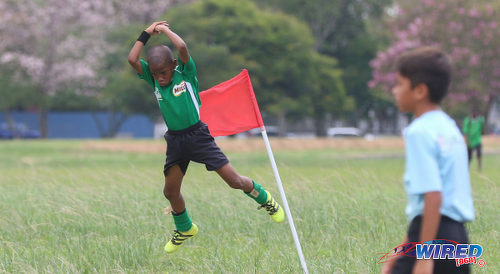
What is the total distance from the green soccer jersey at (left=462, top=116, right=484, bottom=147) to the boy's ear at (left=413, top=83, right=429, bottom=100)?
13.8 metres

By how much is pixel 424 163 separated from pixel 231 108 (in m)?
3.25

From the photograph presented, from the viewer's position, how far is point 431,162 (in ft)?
8.54

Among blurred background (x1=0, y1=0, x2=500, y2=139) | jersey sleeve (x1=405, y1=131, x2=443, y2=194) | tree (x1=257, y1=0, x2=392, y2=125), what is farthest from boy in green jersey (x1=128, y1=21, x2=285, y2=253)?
tree (x1=257, y1=0, x2=392, y2=125)

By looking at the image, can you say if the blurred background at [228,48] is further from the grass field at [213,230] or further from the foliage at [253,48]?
the grass field at [213,230]

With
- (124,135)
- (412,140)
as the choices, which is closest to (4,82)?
(124,135)

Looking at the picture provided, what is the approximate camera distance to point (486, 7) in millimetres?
28891

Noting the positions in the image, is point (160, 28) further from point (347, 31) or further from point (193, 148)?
point (347, 31)

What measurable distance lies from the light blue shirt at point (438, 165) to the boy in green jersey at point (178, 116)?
2681 mm

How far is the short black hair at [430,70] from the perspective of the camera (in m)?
2.68

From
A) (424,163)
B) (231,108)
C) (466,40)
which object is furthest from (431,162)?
(466,40)

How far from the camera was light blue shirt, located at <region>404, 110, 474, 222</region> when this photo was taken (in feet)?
8.56

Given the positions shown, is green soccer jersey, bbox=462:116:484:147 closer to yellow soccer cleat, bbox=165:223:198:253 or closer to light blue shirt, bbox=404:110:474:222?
yellow soccer cleat, bbox=165:223:198:253

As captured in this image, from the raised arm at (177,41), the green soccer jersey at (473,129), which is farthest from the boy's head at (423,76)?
the green soccer jersey at (473,129)

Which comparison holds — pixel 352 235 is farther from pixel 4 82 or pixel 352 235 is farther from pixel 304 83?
pixel 4 82
